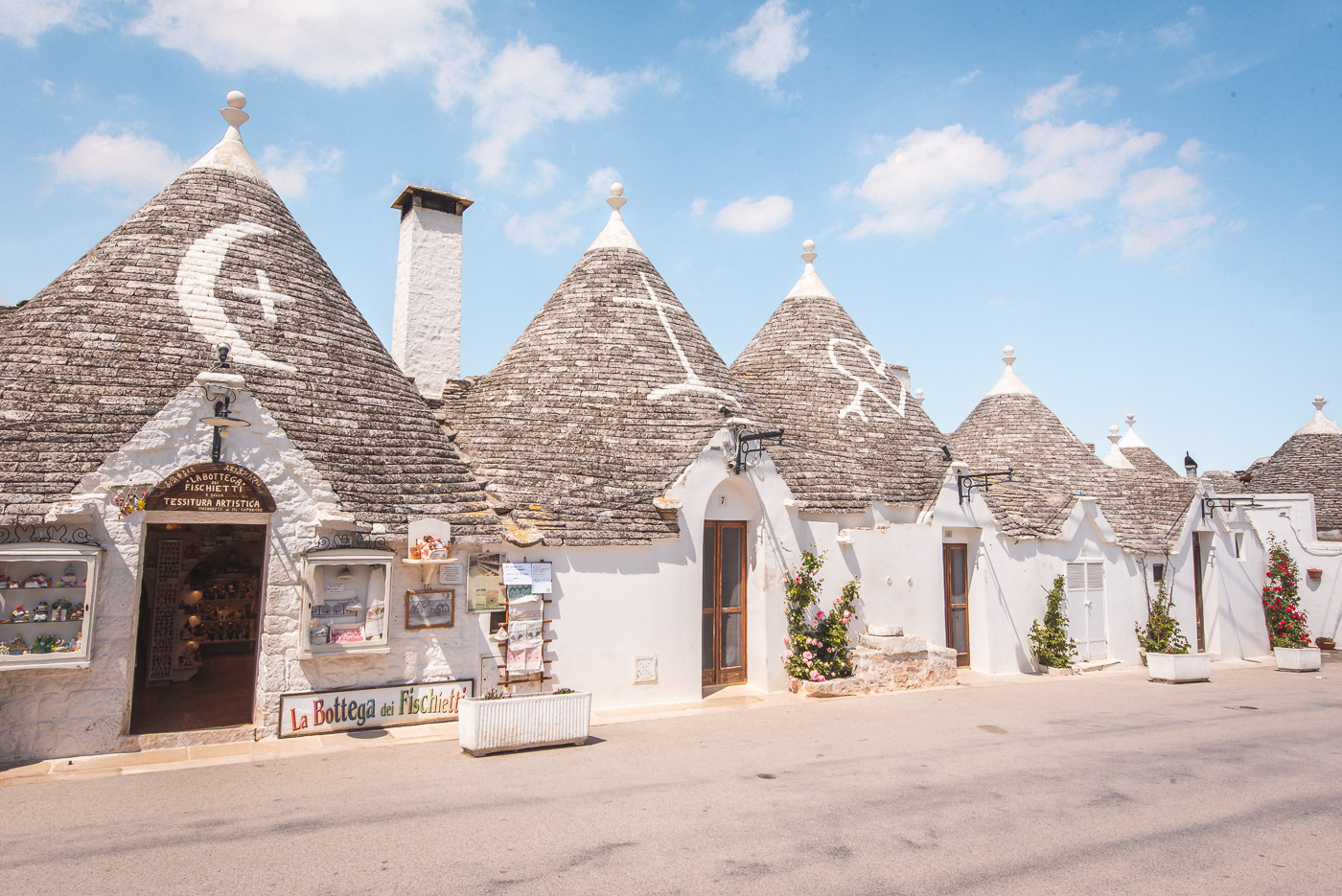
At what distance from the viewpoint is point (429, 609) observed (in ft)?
29.7

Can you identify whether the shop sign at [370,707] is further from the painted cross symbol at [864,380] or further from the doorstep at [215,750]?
the painted cross symbol at [864,380]

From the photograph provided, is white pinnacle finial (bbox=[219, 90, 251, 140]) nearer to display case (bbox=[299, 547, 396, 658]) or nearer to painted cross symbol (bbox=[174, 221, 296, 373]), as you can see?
painted cross symbol (bbox=[174, 221, 296, 373])

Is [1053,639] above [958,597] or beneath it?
beneath

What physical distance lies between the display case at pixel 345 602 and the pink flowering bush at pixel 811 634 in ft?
19.6

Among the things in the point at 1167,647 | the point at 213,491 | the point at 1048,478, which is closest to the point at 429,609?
the point at 213,491

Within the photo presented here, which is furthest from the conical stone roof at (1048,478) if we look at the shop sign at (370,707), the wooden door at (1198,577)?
the shop sign at (370,707)

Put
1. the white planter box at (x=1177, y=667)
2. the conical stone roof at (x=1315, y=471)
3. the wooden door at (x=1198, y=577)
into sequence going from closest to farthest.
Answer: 1. the white planter box at (x=1177, y=667)
2. the wooden door at (x=1198, y=577)
3. the conical stone roof at (x=1315, y=471)

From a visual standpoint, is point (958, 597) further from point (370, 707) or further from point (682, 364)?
point (370, 707)

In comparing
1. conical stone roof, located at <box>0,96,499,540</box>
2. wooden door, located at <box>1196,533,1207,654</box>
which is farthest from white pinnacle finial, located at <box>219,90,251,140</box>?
→ wooden door, located at <box>1196,533,1207,654</box>

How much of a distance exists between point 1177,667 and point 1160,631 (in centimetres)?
195

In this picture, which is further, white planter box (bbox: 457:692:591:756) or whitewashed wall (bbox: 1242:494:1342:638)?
whitewashed wall (bbox: 1242:494:1342:638)

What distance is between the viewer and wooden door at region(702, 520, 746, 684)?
11.7 meters

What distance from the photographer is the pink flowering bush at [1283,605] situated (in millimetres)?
18125

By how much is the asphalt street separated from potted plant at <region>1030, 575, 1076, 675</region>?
5.19 meters
